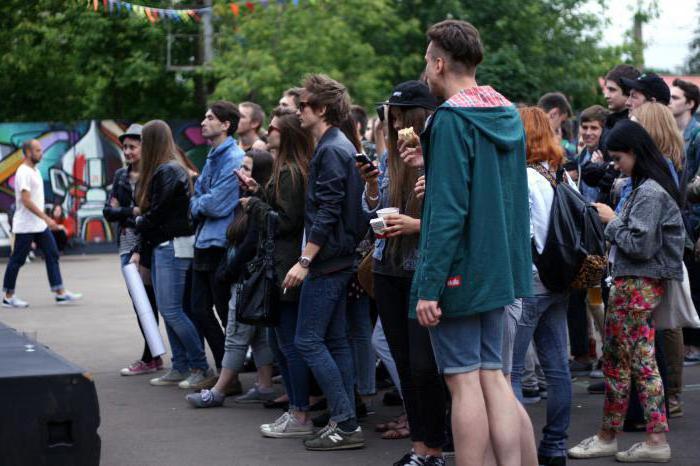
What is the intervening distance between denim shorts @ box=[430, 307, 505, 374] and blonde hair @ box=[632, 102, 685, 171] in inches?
83.6

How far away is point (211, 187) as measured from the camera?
332 inches

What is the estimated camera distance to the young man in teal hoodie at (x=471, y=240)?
186 inches

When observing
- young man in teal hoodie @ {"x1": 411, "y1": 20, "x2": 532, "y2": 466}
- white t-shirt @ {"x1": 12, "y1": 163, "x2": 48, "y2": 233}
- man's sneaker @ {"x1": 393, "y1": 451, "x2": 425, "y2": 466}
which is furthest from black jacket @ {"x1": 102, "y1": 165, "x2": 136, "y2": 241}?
white t-shirt @ {"x1": 12, "y1": 163, "x2": 48, "y2": 233}

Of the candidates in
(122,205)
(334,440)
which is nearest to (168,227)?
(122,205)

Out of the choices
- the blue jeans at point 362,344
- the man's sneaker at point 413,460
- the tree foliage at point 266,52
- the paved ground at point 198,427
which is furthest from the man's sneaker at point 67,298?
the tree foliage at point 266,52

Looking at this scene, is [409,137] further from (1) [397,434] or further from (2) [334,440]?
(1) [397,434]

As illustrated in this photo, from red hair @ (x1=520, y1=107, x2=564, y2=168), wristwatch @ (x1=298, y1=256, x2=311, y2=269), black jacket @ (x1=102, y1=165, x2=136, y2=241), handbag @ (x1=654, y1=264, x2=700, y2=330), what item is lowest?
handbag @ (x1=654, y1=264, x2=700, y2=330)

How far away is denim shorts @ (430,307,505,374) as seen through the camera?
4.86m

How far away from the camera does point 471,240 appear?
476cm

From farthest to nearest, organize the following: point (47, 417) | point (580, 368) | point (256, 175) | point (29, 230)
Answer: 1. point (29, 230)
2. point (580, 368)
3. point (256, 175)
4. point (47, 417)

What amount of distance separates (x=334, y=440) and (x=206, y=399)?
1494 millimetres

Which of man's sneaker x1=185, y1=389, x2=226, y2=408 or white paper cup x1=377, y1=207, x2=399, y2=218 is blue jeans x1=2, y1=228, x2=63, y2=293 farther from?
white paper cup x1=377, y1=207, x2=399, y2=218

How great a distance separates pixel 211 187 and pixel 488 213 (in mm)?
3964

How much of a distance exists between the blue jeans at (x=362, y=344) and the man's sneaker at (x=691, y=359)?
10.1ft
